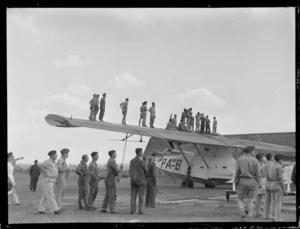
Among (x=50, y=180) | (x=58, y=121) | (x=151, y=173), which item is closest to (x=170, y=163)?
(x=151, y=173)

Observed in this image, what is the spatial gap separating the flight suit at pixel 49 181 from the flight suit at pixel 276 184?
488cm

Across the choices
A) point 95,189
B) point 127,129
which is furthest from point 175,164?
point 95,189

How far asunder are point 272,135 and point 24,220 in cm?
2959

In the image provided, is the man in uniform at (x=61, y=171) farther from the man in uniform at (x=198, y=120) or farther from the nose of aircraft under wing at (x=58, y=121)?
the man in uniform at (x=198, y=120)

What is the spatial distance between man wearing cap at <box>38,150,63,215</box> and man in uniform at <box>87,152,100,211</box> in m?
1.30

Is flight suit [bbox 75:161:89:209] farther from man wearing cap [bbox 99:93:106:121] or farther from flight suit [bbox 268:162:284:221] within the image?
flight suit [bbox 268:162:284:221]

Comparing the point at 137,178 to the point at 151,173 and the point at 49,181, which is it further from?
the point at 151,173

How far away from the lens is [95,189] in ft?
41.0

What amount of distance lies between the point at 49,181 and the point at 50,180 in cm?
3

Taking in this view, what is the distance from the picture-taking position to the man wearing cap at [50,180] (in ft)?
36.3

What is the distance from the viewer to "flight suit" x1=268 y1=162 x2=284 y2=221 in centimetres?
1049

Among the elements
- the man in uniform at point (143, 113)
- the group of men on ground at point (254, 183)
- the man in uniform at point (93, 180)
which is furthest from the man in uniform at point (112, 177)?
the man in uniform at point (143, 113)

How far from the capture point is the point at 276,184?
10.6 m
